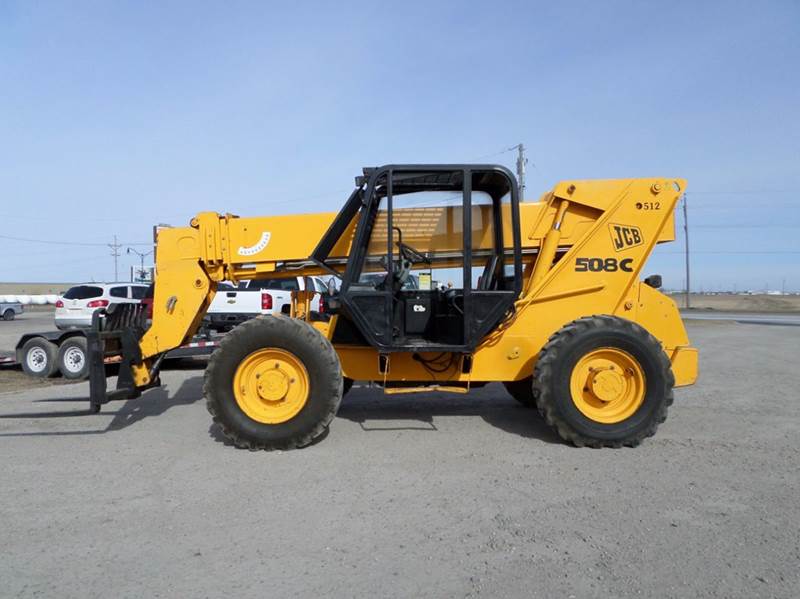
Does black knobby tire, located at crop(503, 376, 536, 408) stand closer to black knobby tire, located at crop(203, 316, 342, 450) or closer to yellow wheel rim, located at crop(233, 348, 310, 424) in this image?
black knobby tire, located at crop(203, 316, 342, 450)

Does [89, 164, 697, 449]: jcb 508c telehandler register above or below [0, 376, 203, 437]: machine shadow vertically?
above

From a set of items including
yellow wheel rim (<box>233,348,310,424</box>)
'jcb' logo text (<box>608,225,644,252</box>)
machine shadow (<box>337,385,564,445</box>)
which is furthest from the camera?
machine shadow (<box>337,385,564,445</box>)

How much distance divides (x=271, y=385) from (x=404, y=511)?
2.00 meters

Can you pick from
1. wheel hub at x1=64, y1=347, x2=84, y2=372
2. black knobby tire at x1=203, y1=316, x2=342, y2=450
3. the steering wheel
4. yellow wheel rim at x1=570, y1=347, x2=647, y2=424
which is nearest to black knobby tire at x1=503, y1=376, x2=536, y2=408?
yellow wheel rim at x1=570, y1=347, x2=647, y2=424

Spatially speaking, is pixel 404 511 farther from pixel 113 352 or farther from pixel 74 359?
pixel 74 359

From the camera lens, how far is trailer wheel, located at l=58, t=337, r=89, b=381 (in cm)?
1088

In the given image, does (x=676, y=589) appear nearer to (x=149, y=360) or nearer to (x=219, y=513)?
(x=219, y=513)

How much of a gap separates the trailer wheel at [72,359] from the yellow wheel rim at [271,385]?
7171 millimetres

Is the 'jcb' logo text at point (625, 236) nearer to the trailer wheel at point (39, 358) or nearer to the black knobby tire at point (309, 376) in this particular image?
the black knobby tire at point (309, 376)

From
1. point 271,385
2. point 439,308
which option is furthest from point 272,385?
point 439,308

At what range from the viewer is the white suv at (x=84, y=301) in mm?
14109

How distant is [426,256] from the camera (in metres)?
6.06

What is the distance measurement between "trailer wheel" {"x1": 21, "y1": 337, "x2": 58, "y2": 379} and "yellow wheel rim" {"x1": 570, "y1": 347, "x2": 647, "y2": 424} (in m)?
10.0

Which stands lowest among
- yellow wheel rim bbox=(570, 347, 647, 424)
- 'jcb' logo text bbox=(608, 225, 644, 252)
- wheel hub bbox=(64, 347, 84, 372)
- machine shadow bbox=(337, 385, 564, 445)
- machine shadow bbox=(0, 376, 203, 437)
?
machine shadow bbox=(0, 376, 203, 437)
